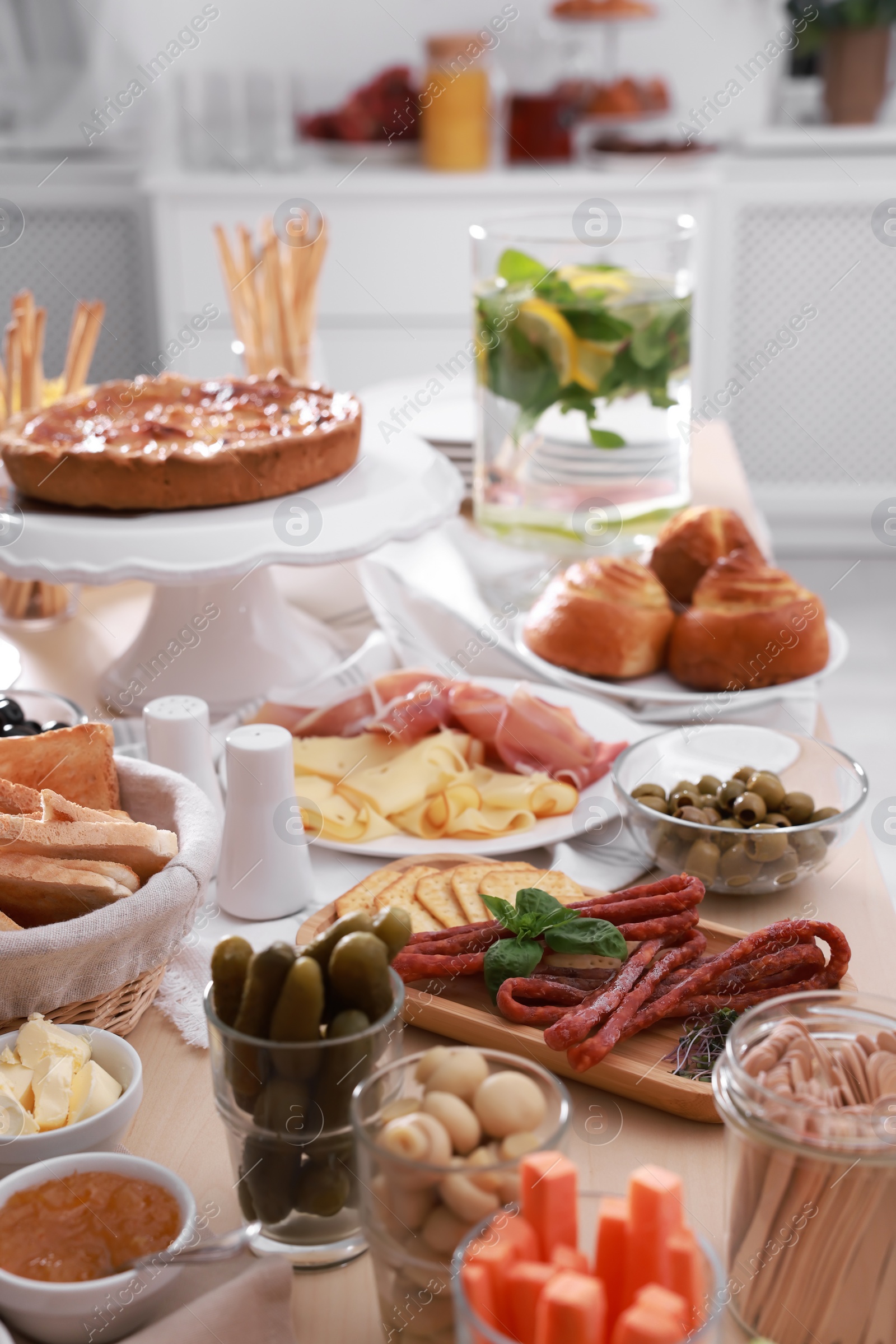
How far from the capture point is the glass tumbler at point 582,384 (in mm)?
1491

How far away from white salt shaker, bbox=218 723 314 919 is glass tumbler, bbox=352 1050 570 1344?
37cm

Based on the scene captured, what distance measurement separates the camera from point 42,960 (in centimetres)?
73

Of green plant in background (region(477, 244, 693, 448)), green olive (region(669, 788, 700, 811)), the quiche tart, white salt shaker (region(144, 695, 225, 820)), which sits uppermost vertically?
green plant in background (region(477, 244, 693, 448))

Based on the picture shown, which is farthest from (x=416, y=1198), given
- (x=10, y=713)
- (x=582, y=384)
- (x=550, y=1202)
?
(x=582, y=384)

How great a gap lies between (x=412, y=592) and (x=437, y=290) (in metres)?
2.13

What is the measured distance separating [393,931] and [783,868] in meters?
0.40

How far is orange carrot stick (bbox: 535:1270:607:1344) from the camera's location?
49cm

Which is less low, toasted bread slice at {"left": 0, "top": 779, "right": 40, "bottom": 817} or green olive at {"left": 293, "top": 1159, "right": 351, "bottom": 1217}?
toasted bread slice at {"left": 0, "top": 779, "right": 40, "bottom": 817}

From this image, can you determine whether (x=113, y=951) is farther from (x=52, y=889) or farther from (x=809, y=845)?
(x=809, y=845)

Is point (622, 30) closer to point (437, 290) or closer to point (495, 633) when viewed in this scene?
point (437, 290)

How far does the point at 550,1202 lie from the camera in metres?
0.53

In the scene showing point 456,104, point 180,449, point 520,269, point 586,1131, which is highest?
point 456,104

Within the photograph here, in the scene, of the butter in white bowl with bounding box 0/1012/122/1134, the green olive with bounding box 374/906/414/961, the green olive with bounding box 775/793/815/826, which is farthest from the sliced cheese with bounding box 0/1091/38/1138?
the green olive with bounding box 775/793/815/826

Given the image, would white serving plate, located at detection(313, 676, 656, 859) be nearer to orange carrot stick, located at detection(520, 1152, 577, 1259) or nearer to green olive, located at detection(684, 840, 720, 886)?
green olive, located at detection(684, 840, 720, 886)
